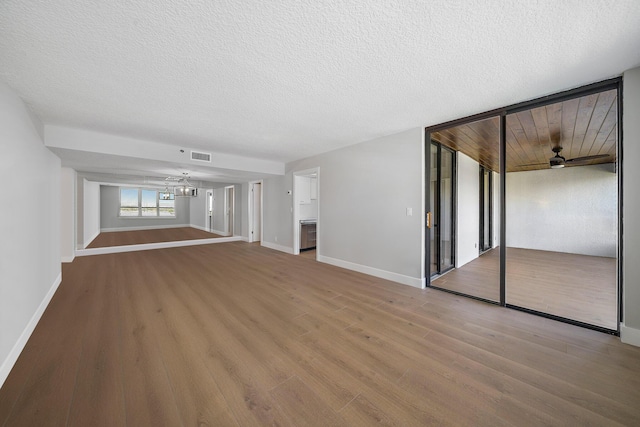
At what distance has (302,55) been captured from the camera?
1688 mm

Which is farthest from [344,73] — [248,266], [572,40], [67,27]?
[248,266]

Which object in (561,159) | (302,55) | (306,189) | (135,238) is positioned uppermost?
(302,55)

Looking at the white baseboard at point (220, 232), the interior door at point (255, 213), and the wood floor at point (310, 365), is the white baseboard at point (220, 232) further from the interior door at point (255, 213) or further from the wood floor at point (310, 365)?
the wood floor at point (310, 365)

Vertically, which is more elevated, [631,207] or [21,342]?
[631,207]

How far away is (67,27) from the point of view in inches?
55.0

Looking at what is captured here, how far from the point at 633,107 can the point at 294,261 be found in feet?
15.8

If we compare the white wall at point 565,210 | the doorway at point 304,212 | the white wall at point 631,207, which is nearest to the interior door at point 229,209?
the doorway at point 304,212

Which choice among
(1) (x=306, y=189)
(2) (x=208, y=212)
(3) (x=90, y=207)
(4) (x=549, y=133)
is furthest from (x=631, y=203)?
(3) (x=90, y=207)

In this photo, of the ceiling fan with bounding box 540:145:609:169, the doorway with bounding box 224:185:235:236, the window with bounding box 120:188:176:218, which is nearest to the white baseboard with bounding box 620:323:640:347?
the ceiling fan with bounding box 540:145:609:169

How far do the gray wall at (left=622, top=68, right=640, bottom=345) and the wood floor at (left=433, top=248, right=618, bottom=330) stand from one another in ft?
1.21

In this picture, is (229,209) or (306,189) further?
(229,209)

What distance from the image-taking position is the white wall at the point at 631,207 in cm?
189

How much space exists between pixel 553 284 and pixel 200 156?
20.9 ft

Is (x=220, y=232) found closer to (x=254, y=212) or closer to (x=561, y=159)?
(x=254, y=212)
